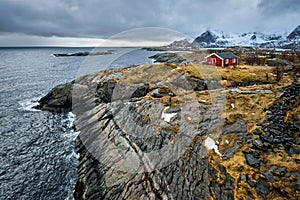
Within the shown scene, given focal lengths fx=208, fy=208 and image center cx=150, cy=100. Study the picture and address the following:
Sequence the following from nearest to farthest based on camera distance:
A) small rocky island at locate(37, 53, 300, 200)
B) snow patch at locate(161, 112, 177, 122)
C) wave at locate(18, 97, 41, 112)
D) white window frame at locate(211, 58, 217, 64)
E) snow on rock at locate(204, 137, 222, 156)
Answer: small rocky island at locate(37, 53, 300, 200) < snow on rock at locate(204, 137, 222, 156) < snow patch at locate(161, 112, 177, 122) < wave at locate(18, 97, 41, 112) < white window frame at locate(211, 58, 217, 64)

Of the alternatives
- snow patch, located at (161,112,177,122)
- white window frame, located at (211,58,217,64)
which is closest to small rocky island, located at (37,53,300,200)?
snow patch, located at (161,112,177,122)

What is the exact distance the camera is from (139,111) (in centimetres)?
2634

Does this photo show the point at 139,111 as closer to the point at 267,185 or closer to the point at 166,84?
the point at 166,84

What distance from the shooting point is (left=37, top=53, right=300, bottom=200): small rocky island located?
13852 mm

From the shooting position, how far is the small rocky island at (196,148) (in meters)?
13.9

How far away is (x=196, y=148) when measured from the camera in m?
17.6

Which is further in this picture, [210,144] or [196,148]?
[196,148]

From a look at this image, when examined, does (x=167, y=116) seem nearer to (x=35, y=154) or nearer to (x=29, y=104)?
(x=35, y=154)

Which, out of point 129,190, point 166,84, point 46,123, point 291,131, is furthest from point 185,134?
point 46,123

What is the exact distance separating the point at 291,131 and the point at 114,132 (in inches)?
750

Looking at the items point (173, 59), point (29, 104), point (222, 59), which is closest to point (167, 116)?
point (222, 59)

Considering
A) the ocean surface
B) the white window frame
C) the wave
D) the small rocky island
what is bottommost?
the ocean surface

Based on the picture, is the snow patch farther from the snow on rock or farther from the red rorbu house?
the red rorbu house

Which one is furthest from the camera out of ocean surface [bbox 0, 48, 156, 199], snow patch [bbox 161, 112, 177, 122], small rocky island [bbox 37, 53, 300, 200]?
ocean surface [bbox 0, 48, 156, 199]
